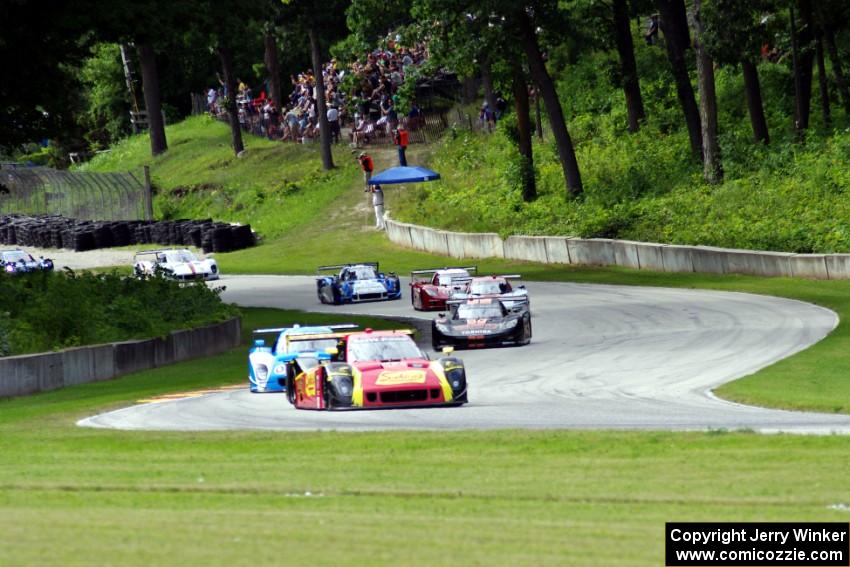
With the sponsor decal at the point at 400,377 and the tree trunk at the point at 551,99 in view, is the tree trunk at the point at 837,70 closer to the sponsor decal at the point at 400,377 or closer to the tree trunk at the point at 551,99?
the tree trunk at the point at 551,99

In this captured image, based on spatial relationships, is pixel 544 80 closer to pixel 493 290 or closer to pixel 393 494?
pixel 493 290

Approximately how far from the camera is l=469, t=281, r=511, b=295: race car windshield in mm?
33625

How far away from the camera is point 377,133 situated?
78000 mm

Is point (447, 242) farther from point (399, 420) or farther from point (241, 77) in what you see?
point (241, 77)

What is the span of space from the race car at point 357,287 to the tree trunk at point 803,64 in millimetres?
A: 15082

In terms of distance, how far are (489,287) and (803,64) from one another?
21635 mm

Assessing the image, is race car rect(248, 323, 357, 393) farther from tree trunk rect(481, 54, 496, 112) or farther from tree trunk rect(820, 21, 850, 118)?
tree trunk rect(481, 54, 496, 112)

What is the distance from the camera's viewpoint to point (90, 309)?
1110 inches

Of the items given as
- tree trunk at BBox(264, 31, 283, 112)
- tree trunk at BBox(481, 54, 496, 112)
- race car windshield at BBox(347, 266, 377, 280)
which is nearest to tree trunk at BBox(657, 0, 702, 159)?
race car windshield at BBox(347, 266, 377, 280)

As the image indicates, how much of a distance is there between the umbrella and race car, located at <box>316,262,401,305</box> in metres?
15.5

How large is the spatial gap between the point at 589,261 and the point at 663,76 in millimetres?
16968

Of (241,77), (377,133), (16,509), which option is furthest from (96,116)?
(16,509)

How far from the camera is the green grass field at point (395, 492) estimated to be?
9.33m

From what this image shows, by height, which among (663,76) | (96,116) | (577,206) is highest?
(96,116)
